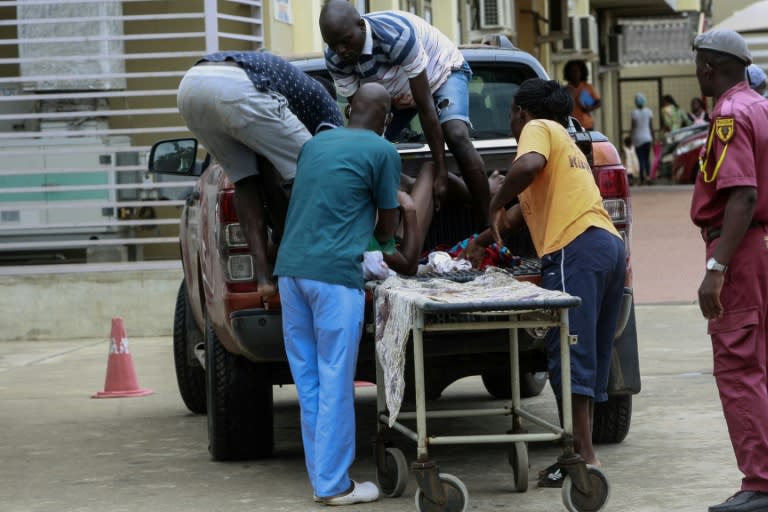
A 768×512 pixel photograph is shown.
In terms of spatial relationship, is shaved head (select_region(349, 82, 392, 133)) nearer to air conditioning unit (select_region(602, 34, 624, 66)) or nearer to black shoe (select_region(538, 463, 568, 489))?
black shoe (select_region(538, 463, 568, 489))

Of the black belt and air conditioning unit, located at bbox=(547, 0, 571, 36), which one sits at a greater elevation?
air conditioning unit, located at bbox=(547, 0, 571, 36)

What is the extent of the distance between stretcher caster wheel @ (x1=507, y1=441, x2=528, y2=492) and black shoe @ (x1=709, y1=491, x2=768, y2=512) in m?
0.87

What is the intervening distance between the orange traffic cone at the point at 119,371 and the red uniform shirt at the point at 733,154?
5.13 m

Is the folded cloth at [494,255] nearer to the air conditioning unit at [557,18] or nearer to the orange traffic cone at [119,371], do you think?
the orange traffic cone at [119,371]

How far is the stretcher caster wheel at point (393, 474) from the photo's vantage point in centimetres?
634

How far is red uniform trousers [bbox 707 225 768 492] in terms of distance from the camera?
563cm

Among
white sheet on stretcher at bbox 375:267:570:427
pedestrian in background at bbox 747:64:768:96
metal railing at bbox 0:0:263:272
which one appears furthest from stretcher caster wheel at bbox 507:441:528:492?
metal railing at bbox 0:0:263:272

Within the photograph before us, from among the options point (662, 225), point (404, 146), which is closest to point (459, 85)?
point (404, 146)

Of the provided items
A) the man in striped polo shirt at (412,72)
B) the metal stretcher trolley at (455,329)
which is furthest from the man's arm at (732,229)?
the man in striped polo shirt at (412,72)

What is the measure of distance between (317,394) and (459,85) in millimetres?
1813

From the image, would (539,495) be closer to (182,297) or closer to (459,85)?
(459,85)

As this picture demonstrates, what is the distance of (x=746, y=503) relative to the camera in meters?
5.67

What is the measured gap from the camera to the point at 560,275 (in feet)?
21.0

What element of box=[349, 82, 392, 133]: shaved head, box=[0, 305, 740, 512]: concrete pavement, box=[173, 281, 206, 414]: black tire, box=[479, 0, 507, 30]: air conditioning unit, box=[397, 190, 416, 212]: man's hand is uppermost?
box=[479, 0, 507, 30]: air conditioning unit
